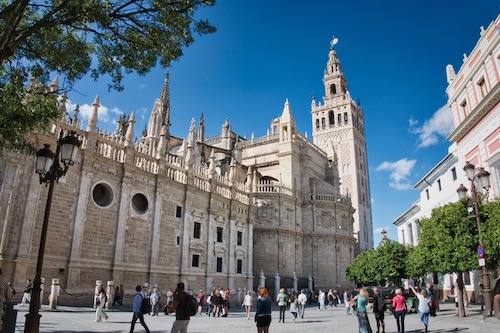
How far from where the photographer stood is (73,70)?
29.8 feet

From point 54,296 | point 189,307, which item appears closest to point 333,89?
point 54,296

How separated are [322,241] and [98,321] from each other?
1139 inches

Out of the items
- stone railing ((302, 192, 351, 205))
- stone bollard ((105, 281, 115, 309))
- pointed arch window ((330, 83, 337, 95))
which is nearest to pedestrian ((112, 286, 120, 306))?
stone bollard ((105, 281, 115, 309))

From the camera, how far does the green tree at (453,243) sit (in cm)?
1562

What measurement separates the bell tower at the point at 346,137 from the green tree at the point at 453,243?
136 feet

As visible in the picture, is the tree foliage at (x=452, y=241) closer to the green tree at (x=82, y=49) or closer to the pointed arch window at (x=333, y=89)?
the green tree at (x=82, y=49)

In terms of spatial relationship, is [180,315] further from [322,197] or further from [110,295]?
[322,197]

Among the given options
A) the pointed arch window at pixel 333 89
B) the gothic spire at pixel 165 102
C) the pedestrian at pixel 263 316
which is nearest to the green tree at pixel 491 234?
the pedestrian at pixel 263 316

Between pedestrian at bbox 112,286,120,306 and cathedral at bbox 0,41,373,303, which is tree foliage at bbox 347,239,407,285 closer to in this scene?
cathedral at bbox 0,41,373,303

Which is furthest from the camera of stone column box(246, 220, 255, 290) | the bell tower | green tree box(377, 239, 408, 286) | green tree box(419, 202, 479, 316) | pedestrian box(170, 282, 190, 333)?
the bell tower

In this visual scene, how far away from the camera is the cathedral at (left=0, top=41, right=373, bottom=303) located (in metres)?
16.3

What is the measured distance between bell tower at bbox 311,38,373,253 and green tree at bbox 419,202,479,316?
41.4m

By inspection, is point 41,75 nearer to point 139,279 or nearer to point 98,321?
point 98,321

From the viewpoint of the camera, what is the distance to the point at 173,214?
23172 mm
